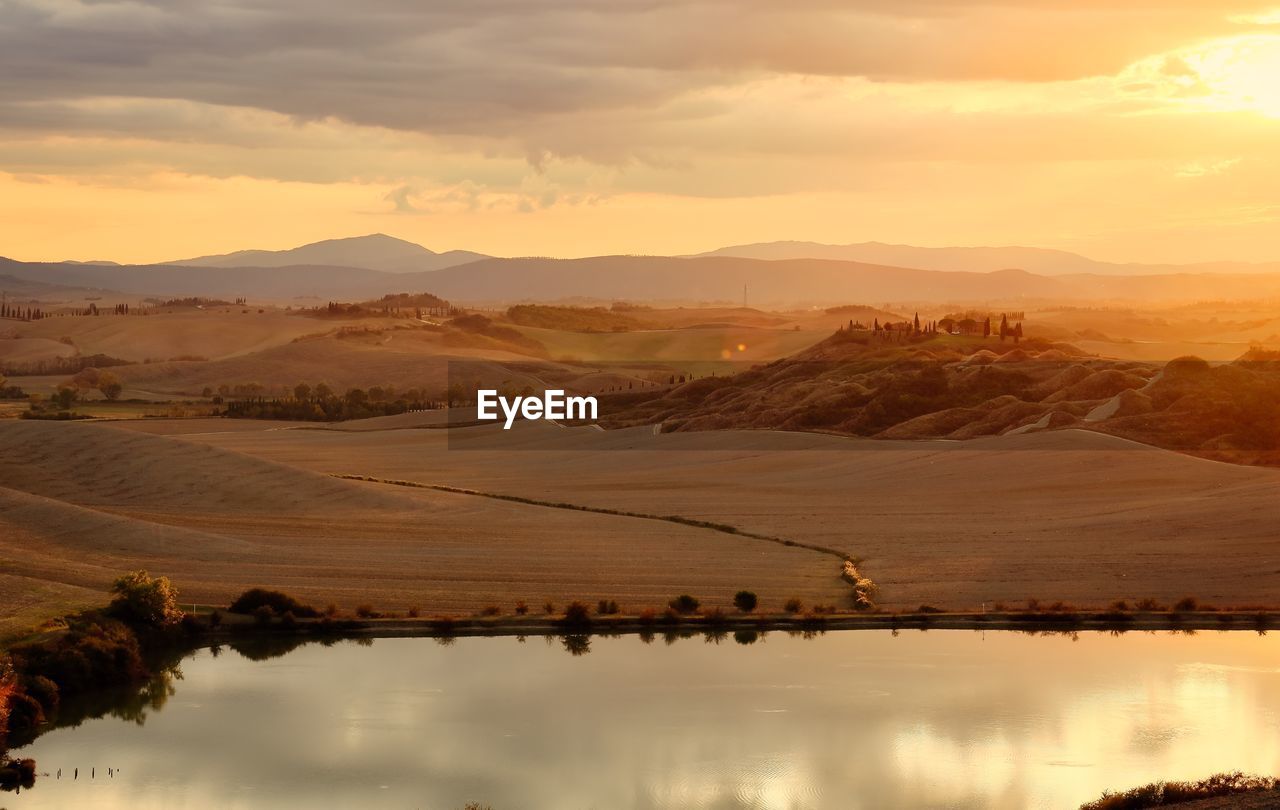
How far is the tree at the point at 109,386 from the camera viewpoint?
463 ft

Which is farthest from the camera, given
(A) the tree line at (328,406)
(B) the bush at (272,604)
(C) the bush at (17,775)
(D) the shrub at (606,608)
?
(A) the tree line at (328,406)

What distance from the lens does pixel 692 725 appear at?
32312 mm

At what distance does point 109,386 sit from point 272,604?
107560 mm

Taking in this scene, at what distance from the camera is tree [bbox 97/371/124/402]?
141 metres

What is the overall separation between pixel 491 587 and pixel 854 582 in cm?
1039

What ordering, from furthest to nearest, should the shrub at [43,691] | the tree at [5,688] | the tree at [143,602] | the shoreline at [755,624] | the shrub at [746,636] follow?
1. the shoreline at [755,624]
2. the shrub at [746,636]
3. the tree at [143,602]
4. the shrub at [43,691]
5. the tree at [5,688]

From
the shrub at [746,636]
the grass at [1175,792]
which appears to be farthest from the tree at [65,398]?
the grass at [1175,792]

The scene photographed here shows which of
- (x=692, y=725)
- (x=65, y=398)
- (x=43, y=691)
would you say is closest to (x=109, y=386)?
(x=65, y=398)

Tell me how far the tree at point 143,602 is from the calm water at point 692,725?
1995 mm

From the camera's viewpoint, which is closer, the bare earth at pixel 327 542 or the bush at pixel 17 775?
the bush at pixel 17 775

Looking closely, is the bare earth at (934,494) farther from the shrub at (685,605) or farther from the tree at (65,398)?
the tree at (65,398)

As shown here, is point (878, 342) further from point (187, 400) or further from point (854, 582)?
point (854, 582)

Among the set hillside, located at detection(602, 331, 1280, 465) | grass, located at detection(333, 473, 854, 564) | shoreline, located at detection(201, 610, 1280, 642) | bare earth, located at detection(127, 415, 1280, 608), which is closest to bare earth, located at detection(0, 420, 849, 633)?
grass, located at detection(333, 473, 854, 564)

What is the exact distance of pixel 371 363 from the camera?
574ft
